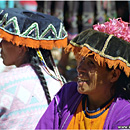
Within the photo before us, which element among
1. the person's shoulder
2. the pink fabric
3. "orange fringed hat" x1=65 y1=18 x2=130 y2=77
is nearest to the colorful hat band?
"orange fringed hat" x1=65 y1=18 x2=130 y2=77

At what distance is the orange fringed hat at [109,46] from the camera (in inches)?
74.5

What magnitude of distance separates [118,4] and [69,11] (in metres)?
1.02

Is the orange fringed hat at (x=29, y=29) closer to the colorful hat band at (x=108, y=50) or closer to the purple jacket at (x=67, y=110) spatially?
the purple jacket at (x=67, y=110)

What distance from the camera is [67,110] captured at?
213 cm

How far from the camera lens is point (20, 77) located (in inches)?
105

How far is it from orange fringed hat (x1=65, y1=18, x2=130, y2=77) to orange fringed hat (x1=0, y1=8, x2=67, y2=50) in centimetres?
90

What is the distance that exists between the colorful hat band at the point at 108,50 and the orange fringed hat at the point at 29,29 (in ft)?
3.12

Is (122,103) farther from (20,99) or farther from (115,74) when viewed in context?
(20,99)

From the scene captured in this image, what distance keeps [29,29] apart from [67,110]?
961mm

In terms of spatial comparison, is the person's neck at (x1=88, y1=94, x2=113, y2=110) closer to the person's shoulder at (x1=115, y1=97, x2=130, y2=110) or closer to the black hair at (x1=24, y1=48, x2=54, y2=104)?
the person's shoulder at (x1=115, y1=97, x2=130, y2=110)

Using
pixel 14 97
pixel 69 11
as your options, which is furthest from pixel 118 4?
pixel 14 97

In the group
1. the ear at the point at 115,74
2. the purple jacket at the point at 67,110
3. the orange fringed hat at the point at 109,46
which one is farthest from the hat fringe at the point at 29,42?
the ear at the point at 115,74

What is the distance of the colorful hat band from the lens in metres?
1.89

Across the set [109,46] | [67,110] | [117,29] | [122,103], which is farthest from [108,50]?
[67,110]
